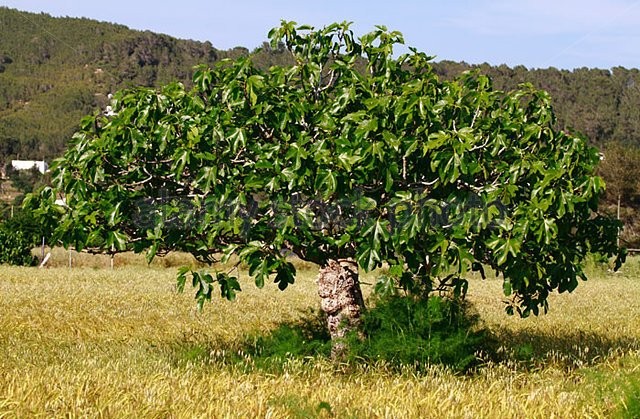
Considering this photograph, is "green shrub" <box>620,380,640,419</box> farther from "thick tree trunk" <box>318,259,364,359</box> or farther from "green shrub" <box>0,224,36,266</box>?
"green shrub" <box>0,224,36,266</box>

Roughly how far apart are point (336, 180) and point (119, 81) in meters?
154

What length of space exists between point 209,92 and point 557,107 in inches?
4160

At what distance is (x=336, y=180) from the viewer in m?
7.06

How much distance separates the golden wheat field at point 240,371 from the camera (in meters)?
6.25

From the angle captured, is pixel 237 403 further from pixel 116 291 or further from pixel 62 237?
pixel 116 291

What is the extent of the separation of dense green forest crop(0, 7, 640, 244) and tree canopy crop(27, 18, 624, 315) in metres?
53.9

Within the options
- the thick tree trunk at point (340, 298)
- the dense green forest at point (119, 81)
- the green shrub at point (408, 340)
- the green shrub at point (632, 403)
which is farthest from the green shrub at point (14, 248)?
the dense green forest at point (119, 81)

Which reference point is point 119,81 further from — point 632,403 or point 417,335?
point 632,403

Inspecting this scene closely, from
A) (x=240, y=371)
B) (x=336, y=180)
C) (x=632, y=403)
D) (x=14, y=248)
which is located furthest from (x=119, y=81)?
(x=632, y=403)

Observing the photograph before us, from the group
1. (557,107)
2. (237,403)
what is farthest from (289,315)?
(557,107)

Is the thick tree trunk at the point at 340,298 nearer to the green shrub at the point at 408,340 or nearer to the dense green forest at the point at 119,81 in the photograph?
the green shrub at the point at 408,340

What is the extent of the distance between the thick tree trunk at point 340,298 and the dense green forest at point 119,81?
53433mm

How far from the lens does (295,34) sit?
902cm

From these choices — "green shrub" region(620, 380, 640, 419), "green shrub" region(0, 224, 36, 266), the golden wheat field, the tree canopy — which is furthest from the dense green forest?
"green shrub" region(620, 380, 640, 419)
